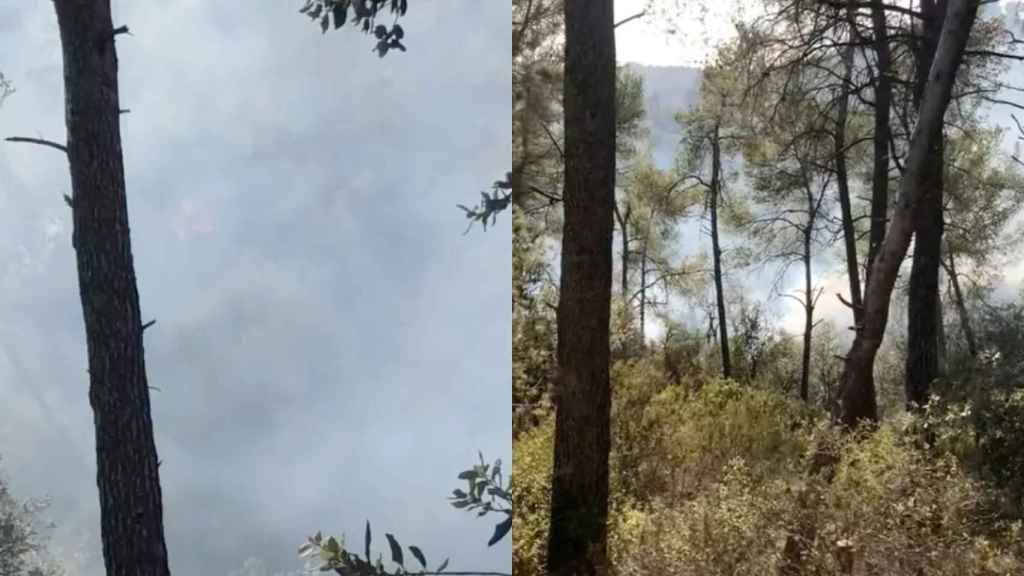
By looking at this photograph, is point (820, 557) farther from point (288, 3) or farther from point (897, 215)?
point (288, 3)

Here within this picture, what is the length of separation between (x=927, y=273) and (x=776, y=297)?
1.11 feet

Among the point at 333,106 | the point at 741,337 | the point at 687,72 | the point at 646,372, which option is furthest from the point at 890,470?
the point at 333,106

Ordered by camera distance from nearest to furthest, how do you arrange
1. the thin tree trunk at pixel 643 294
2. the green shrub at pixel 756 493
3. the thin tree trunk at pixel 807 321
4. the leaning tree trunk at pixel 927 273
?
the green shrub at pixel 756 493 → the leaning tree trunk at pixel 927 273 → the thin tree trunk at pixel 807 321 → the thin tree trunk at pixel 643 294

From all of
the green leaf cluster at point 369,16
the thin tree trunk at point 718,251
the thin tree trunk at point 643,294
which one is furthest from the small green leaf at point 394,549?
the green leaf cluster at point 369,16

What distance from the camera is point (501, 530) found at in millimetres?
2939

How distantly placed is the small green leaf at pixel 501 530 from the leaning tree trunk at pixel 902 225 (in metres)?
1.00

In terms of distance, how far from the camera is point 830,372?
2352 millimetres

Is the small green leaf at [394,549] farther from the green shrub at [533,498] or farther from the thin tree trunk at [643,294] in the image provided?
the thin tree trunk at [643,294]

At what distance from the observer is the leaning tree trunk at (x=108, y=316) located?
2477 millimetres

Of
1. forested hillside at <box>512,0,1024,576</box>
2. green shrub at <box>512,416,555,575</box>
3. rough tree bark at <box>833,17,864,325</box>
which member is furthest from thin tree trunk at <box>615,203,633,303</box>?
rough tree bark at <box>833,17,864,325</box>

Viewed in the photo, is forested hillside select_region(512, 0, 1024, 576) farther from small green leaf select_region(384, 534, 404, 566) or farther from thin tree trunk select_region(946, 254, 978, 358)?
small green leaf select_region(384, 534, 404, 566)

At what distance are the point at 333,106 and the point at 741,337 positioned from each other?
4.18 ft

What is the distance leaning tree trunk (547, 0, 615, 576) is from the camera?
9.06 ft

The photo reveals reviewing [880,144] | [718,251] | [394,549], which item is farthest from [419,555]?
[880,144]
